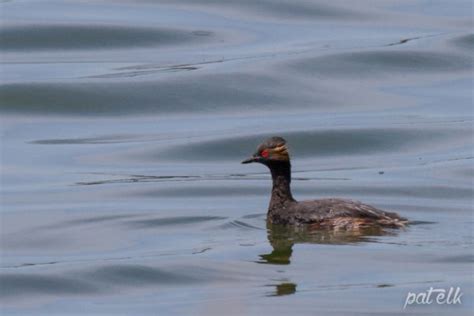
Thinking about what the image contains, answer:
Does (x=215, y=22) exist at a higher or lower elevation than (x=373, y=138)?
higher

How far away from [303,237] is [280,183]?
90 centimetres

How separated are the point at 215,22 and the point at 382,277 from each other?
15311 mm

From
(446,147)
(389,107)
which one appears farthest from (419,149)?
(389,107)

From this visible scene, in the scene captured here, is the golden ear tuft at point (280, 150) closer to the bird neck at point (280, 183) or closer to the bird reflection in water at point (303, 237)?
the bird neck at point (280, 183)

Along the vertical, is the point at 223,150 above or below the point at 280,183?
above

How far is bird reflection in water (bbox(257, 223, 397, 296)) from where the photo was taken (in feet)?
46.9

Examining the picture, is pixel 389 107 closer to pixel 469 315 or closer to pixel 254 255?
pixel 254 255

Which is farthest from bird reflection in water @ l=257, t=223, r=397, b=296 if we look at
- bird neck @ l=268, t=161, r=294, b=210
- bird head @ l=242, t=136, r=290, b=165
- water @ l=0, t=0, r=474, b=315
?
bird head @ l=242, t=136, r=290, b=165

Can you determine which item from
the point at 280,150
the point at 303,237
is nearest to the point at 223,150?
the point at 280,150

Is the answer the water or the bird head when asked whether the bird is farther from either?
the water

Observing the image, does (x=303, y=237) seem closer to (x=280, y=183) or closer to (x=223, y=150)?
(x=280, y=183)

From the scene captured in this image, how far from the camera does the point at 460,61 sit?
2522 centimetres

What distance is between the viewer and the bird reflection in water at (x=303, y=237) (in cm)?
1430

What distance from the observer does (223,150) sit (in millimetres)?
20375
